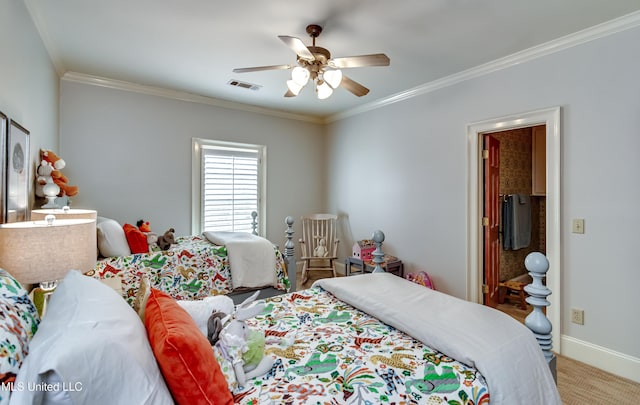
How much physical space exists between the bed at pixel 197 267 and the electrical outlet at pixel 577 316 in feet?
8.32

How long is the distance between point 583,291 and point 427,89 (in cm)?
248

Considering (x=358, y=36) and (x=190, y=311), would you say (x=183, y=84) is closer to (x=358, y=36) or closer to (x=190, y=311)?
(x=358, y=36)

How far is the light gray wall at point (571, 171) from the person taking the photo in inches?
91.0

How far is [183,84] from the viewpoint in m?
3.68

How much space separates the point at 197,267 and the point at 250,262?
1.60 feet

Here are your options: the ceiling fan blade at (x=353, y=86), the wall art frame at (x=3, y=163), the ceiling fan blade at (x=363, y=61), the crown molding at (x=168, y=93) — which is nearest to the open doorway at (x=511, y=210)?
the ceiling fan blade at (x=353, y=86)

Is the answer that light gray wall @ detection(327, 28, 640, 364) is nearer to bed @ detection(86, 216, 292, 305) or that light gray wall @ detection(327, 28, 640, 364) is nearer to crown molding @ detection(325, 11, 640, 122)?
crown molding @ detection(325, 11, 640, 122)

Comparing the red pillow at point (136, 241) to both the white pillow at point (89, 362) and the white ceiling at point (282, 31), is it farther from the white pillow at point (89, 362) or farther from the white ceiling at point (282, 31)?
the white pillow at point (89, 362)

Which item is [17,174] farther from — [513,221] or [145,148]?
[513,221]

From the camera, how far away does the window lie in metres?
4.21

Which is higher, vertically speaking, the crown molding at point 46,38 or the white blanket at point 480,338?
the crown molding at point 46,38

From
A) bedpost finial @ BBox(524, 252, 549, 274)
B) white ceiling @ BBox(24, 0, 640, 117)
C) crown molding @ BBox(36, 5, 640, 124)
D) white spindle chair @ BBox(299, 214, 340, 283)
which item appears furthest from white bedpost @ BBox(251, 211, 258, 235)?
bedpost finial @ BBox(524, 252, 549, 274)

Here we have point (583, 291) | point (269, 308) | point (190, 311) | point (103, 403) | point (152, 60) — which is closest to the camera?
point (103, 403)

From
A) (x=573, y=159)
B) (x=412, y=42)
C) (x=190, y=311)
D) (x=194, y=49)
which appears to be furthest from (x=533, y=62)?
(x=190, y=311)
